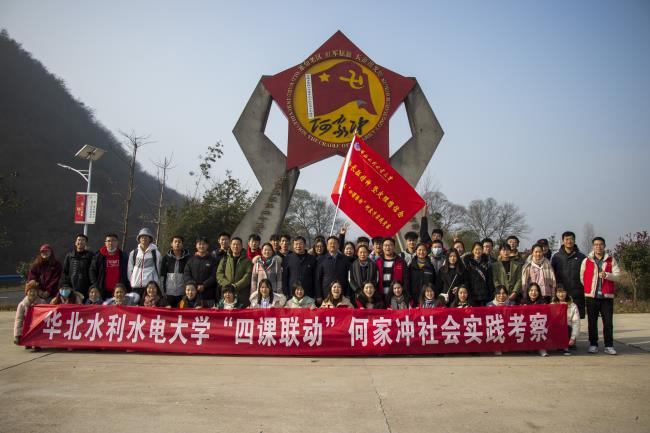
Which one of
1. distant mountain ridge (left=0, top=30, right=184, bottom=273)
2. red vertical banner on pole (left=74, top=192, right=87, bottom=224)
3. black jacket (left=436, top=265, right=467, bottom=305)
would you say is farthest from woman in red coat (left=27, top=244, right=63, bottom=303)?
distant mountain ridge (left=0, top=30, right=184, bottom=273)

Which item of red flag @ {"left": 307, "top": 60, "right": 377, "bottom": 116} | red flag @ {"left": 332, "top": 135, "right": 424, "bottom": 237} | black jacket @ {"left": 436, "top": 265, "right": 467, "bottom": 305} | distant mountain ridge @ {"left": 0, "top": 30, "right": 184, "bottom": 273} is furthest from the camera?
distant mountain ridge @ {"left": 0, "top": 30, "right": 184, "bottom": 273}

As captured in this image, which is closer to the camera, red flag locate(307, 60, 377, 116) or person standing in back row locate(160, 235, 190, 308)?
person standing in back row locate(160, 235, 190, 308)

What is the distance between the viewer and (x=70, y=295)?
6312 mm

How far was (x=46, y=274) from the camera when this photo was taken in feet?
21.4

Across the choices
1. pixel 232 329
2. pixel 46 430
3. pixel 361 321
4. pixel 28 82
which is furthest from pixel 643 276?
pixel 28 82

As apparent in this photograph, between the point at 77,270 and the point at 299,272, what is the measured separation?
9.78 feet

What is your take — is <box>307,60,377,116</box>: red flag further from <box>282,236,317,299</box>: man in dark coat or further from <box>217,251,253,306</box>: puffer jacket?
<box>217,251,253,306</box>: puffer jacket

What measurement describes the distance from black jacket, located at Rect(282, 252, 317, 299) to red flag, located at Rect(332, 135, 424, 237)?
1.28 m

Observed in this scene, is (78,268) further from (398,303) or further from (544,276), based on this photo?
(544,276)

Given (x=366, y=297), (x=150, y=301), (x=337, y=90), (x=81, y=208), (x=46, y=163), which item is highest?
(x=46, y=163)

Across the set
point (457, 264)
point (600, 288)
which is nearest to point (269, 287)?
point (457, 264)

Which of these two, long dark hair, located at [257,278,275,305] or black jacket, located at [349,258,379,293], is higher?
black jacket, located at [349,258,379,293]

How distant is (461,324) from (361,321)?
3.90ft

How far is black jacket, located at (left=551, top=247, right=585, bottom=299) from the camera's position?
6359 mm
